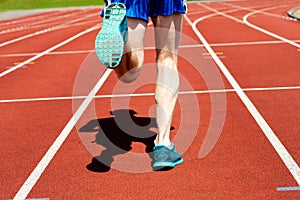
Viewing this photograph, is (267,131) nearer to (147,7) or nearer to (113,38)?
(147,7)

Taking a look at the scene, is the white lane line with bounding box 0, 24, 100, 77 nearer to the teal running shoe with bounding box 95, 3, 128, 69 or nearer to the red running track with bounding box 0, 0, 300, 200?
the red running track with bounding box 0, 0, 300, 200

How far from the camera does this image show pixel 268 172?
3520 mm

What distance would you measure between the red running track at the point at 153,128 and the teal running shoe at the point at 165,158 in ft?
0.19

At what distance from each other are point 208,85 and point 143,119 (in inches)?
70.8

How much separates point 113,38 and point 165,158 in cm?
97

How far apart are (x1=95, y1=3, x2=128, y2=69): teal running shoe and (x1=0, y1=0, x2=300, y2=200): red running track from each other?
2.82 ft

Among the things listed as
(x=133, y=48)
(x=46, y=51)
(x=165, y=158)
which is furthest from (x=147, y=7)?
(x=46, y=51)

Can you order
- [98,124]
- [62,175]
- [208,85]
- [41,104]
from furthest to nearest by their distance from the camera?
[208,85] → [41,104] → [98,124] → [62,175]

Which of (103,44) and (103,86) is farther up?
(103,44)

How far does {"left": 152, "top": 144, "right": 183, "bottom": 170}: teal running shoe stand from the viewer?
11.8 ft

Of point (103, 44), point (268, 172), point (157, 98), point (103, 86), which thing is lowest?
point (103, 86)

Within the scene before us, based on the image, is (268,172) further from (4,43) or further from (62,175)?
(4,43)

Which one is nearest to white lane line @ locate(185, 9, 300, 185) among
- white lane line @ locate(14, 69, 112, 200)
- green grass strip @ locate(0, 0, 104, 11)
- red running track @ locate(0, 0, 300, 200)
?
red running track @ locate(0, 0, 300, 200)

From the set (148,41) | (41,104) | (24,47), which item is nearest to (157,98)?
(41,104)
